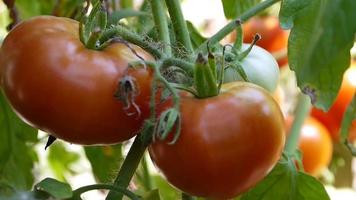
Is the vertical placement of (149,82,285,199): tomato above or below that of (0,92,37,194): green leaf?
above

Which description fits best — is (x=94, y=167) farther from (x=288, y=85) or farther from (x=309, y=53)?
(x=288, y=85)

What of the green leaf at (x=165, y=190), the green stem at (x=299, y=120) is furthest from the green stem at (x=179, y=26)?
the green stem at (x=299, y=120)

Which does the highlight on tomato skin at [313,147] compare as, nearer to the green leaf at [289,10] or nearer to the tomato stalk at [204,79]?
the green leaf at [289,10]

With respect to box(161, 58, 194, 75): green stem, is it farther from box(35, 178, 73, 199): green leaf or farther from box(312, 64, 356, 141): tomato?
box(312, 64, 356, 141): tomato

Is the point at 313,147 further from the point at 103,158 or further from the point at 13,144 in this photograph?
the point at 13,144

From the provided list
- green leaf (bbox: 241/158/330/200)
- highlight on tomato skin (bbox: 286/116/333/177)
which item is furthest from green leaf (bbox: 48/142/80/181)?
green leaf (bbox: 241/158/330/200)

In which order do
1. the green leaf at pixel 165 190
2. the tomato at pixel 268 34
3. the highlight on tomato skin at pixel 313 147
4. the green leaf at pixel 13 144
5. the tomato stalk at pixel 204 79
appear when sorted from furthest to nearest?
the tomato at pixel 268 34 < the highlight on tomato skin at pixel 313 147 < the green leaf at pixel 165 190 < the green leaf at pixel 13 144 < the tomato stalk at pixel 204 79
